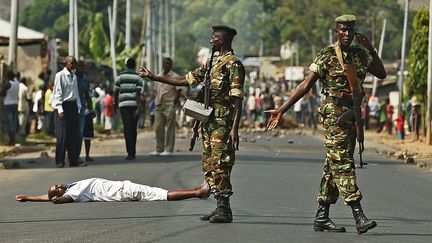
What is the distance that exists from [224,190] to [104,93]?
3047 centimetres

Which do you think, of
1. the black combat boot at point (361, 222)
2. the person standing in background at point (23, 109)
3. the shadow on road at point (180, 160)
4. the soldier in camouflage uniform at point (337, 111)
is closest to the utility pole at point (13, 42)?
the person standing in background at point (23, 109)

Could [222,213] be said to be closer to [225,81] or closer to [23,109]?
[225,81]

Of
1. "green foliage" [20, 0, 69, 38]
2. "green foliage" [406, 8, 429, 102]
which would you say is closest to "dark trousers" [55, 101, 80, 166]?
"green foliage" [406, 8, 429, 102]

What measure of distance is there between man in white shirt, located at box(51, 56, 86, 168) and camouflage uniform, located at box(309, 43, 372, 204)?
28.8 ft

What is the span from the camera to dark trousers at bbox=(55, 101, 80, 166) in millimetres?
19625

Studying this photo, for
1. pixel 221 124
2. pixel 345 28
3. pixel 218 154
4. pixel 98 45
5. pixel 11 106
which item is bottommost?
pixel 11 106

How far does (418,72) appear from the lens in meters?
33.9

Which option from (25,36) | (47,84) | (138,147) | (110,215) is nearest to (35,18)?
(25,36)

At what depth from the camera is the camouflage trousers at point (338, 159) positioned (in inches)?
426

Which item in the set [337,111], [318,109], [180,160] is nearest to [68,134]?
[180,160]

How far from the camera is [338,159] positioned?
10.9 metres

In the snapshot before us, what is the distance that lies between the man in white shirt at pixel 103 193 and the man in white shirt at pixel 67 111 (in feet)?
19.7

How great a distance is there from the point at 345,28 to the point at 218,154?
191 centimetres

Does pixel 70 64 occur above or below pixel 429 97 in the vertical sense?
above
